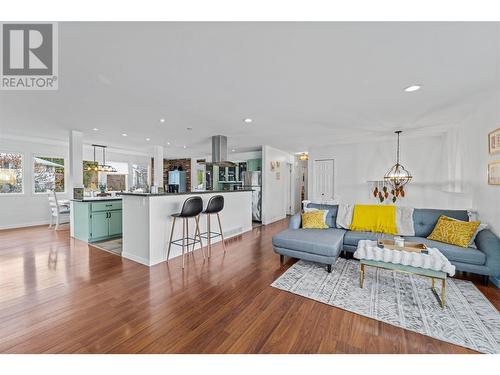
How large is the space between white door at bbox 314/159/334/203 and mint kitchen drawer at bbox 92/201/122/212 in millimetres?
5320

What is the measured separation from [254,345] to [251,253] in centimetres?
216

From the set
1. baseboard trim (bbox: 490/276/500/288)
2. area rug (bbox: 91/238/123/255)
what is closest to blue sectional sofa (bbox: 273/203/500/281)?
baseboard trim (bbox: 490/276/500/288)

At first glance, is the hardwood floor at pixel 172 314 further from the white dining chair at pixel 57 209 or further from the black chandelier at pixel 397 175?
the black chandelier at pixel 397 175

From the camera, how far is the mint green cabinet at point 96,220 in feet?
14.3

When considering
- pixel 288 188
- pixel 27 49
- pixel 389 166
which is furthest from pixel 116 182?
pixel 389 166

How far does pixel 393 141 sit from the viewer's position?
559 cm

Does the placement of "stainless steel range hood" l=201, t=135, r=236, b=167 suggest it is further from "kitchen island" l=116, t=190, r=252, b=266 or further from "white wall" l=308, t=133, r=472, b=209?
"white wall" l=308, t=133, r=472, b=209

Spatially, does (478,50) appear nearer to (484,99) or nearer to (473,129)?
(484,99)

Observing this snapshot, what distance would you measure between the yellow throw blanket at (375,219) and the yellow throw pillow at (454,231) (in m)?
0.52

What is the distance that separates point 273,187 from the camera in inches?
271

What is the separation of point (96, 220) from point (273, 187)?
4670 mm

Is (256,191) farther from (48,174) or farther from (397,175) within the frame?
(48,174)

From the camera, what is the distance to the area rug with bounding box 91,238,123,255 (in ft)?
12.6

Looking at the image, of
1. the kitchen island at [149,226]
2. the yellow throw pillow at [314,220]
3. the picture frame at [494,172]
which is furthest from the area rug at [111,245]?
the picture frame at [494,172]
